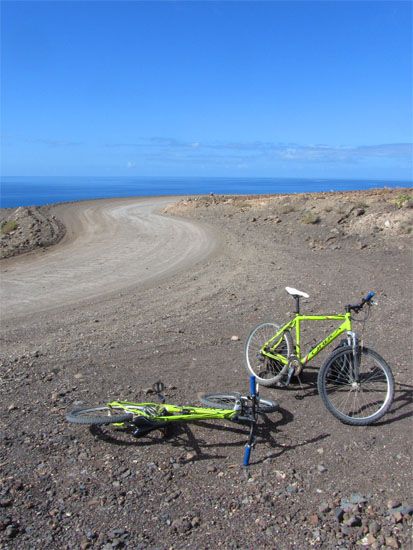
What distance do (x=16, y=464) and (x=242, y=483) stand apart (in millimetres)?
1927

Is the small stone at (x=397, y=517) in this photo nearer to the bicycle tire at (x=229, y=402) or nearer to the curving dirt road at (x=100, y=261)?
the bicycle tire at (x=229, y=402)

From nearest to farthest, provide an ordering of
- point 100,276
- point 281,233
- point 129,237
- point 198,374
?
point 198,374
point 100,276
point 281,233
point 129,237

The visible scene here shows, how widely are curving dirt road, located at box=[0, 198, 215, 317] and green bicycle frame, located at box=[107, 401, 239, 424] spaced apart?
19.0 ft

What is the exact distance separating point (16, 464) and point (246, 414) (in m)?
2.08

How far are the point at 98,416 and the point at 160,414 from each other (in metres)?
0.66

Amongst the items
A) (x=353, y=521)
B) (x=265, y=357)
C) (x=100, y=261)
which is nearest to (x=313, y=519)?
(x=353, y=521)

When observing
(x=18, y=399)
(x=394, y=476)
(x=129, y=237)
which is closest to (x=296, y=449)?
(x=394, y=476)

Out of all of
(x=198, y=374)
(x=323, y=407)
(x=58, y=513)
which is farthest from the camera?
(x=198, y=374)

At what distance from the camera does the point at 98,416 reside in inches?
189

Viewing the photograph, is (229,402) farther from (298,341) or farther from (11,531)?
(11,531)

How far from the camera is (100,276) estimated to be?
1344cm

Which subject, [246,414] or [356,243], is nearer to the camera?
[246,414]

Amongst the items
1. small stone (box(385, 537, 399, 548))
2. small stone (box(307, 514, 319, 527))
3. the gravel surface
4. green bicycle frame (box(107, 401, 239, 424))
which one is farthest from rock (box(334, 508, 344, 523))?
green bicycle frame (box(107, 401, 239, 424))

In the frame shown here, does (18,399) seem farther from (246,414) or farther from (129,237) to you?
(129,237)
